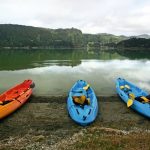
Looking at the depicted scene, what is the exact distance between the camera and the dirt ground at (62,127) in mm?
15195

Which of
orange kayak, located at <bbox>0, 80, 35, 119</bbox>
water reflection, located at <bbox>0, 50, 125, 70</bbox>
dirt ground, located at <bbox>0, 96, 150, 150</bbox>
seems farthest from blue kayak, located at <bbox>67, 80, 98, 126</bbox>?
water reflection, located at <bbox>0, 50, 125, 70</bbox>

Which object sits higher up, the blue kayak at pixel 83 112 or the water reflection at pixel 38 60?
the blue kayak at pixel 83 112

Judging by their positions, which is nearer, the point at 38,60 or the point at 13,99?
the point at 13,99

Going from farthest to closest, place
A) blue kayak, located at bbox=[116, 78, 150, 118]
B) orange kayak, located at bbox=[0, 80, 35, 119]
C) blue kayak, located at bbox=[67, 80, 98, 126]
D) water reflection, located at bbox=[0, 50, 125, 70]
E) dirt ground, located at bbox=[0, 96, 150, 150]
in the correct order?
1. water reflection, located at bbox=[0, 50, 125, 70]
2. blue kayak, located at bbox=[116, 78, 150, 118]
3. orange kayak, located at bbox=[0, 80, 35, 119]
4. blue kayak, located at bbox=[67, 80, 98, 126]
5. dirt ground, located at bbox=[0, 96, 150, 150]

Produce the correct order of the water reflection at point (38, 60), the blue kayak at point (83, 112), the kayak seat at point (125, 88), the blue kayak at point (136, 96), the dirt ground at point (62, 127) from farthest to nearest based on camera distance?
1. the water reflection at point (38, 60)
2. the kayak seat at point (125, 88)
3. the blue kayak at point (136, 96)
4. the blue kayak at point (83, 112)
5. the dirt ground at point (62, 127)

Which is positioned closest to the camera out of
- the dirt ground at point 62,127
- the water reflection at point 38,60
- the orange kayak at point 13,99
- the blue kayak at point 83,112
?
the dirt ground at point 62,127

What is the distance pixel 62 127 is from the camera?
19984 millimetres

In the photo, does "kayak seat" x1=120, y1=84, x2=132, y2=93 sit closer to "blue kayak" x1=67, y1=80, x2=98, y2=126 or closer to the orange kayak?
"blue kayak" x1=67, y1=80, x2=98, y2=126

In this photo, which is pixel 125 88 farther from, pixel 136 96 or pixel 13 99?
pixel 13 99

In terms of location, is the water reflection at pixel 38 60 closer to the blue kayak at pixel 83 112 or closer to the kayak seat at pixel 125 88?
the kayak seat at pixel 125 88

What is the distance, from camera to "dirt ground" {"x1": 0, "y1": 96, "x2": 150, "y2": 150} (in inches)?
598

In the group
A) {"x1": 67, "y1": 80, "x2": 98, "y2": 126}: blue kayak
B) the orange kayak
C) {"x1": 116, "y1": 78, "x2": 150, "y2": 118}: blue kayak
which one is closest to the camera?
{"x1": 67, "y1": 80, "x2": 98, "y2": 126}: blue kayak

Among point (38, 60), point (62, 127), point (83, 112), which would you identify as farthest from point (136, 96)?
point (38, 60)

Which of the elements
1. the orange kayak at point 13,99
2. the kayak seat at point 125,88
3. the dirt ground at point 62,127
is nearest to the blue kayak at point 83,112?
the dirt ground at point 62,127
